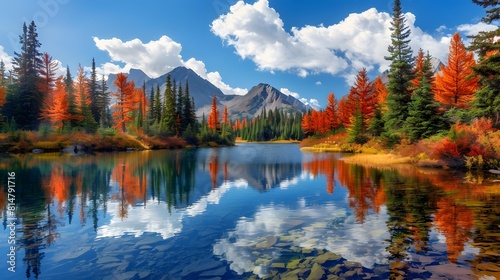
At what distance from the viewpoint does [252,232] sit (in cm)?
890

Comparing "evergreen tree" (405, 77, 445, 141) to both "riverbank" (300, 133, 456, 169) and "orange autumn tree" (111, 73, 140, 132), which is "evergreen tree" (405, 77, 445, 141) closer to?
"riverbank" (300, 133, 456, 169)

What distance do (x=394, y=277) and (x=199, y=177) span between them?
16528mm

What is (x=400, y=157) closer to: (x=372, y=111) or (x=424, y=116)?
(x=424, y=116)

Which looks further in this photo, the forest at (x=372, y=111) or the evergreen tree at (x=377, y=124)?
the evergreen tree at (x=377, y=124)

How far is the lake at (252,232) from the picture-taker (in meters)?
6.27

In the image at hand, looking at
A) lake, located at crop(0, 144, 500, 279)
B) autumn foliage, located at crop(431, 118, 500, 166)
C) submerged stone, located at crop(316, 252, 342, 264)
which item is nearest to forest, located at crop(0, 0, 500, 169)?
autumn foliage, located at crop(431, 118, 500, 166)

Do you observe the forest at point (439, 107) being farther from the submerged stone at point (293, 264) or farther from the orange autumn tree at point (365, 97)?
the submerged stone at point (293, 264)

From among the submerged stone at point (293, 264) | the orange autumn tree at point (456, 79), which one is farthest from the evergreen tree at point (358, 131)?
the submerged stone at point (293, 264)

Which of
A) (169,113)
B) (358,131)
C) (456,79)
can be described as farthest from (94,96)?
(456,79)

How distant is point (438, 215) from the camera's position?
32.9 feet

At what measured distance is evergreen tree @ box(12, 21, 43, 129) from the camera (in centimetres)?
4944

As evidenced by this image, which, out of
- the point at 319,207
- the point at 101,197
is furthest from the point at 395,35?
the point at 101,197

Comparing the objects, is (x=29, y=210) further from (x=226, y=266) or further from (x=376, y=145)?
(x=376, y=145)

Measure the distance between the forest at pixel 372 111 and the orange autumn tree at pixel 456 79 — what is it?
103mm
